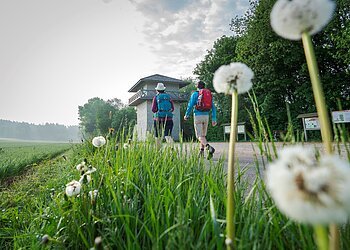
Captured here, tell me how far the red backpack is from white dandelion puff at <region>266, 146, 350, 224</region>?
244 inches

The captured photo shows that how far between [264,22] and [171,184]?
869 inches

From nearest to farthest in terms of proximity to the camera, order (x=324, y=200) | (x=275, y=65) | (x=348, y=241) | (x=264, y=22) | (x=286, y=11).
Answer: (x=324, y=200) → (x=286, y=11) → (x=348, y=241) → (x=264, y=22) → (x=275, y=65)

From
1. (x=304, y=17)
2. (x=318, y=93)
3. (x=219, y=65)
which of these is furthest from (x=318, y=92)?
(x=219, y=65)

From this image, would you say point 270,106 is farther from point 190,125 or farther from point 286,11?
point 286,11

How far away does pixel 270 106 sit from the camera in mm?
22797

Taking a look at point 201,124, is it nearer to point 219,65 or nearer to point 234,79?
point 234,79

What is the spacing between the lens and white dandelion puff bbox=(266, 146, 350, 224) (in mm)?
397

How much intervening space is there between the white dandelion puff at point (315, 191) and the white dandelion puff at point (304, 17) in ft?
1.08

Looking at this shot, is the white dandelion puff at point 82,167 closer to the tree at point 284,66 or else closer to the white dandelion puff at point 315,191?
the white dandelion puff at point 315,191

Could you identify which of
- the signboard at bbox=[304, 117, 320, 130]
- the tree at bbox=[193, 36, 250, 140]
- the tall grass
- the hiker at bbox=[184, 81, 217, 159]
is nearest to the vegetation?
the tree at bbox=[193, 36, 250, 140]

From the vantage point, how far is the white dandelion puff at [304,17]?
0.57 meters

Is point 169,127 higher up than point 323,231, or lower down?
higher up

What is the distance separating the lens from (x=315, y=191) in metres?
0.41

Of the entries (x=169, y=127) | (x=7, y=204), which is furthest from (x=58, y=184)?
(x=169, y=127)
